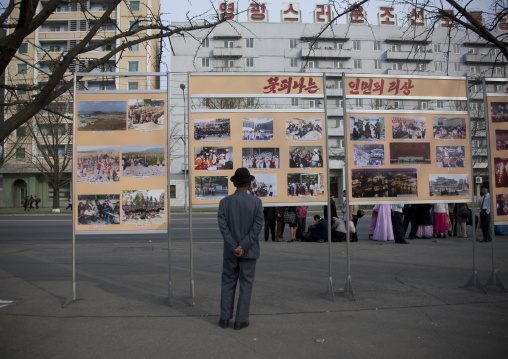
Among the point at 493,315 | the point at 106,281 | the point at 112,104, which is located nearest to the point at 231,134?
the point at 112,104

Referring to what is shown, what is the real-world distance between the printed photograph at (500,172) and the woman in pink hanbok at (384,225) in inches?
274

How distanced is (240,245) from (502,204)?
500 cm

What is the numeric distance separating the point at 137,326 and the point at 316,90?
14.5ft

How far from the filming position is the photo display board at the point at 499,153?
7473mm

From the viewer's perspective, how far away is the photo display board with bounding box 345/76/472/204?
710 centimetres

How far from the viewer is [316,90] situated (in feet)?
23.2

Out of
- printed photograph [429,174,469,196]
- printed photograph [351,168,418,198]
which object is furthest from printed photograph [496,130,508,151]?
printed photograph [351,168,418,198]

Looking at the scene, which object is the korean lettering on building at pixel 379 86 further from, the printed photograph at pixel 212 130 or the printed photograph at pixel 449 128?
the printed photograph at pixel 212 130

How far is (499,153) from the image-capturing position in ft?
24.6

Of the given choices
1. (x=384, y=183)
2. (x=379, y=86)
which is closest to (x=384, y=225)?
(x=384, y=183)

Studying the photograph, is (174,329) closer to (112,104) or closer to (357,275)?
(112,104)

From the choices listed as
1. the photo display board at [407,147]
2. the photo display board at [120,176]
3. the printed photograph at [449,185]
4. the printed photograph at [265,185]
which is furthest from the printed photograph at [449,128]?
the photo display board at [120,176]

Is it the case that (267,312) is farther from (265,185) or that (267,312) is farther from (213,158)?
(213,158)

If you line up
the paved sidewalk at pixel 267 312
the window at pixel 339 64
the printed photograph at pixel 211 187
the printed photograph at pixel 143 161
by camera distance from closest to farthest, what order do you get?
the paved sidewalk at pixel 267 312 < the printed photograph at pixel 143 161 < the printed photograph at pixel 211 187 < the window at pixel 339 64
